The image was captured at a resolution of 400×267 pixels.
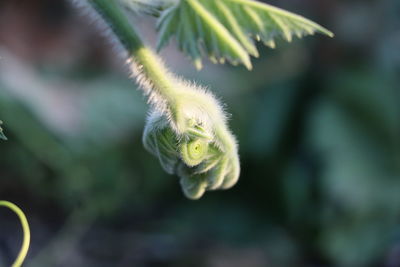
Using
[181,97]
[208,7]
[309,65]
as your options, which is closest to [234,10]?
[208,7]

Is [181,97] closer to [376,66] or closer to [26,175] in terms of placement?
[26,175]

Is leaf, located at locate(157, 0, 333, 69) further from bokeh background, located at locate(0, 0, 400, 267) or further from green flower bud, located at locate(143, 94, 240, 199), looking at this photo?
bokeh background, located at locate(0, 0, 400, 267)

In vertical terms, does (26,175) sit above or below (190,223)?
above

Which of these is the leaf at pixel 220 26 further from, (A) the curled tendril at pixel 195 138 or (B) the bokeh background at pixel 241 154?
(B) the bokeh background at pixel 241 154

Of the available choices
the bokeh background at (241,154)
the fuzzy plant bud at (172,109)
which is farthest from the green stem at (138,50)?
the bokeh background at (241,154)

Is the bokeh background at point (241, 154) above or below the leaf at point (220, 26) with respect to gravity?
below
